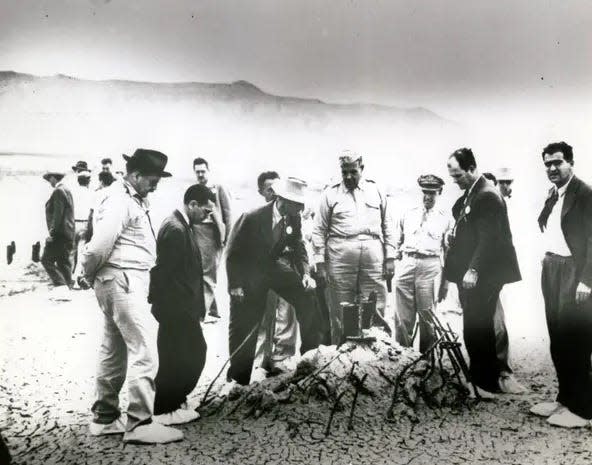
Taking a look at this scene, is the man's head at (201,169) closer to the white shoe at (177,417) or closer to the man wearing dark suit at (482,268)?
the white shoe at (177,417)

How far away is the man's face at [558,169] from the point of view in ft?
12.4

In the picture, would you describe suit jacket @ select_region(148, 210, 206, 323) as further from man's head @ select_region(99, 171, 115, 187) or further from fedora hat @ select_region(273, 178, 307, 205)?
fedora hat @ select_region(273, 178, 307, 205)

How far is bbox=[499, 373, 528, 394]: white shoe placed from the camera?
378 cm

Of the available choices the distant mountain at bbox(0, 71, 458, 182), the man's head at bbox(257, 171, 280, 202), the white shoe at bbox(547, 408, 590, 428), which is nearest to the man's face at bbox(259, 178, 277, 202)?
the man's head at bbox(257, 171, 280, 202)

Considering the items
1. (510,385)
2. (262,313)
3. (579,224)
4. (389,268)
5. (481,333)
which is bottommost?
(510,385)

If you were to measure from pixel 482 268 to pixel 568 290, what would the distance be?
2.00 ft

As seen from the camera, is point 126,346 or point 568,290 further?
point 568,290

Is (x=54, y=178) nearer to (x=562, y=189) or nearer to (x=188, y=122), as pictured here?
(x=188, y=122)

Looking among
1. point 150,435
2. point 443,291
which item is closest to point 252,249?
point 150,435

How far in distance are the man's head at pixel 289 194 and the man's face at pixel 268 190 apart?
31mm

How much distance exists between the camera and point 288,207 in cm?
378

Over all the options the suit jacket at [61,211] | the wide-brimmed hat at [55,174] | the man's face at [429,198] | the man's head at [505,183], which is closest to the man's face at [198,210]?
the suit jacket at [61,211]

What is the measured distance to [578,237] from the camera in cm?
365

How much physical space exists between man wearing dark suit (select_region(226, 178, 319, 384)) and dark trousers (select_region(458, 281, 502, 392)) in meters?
1.13
